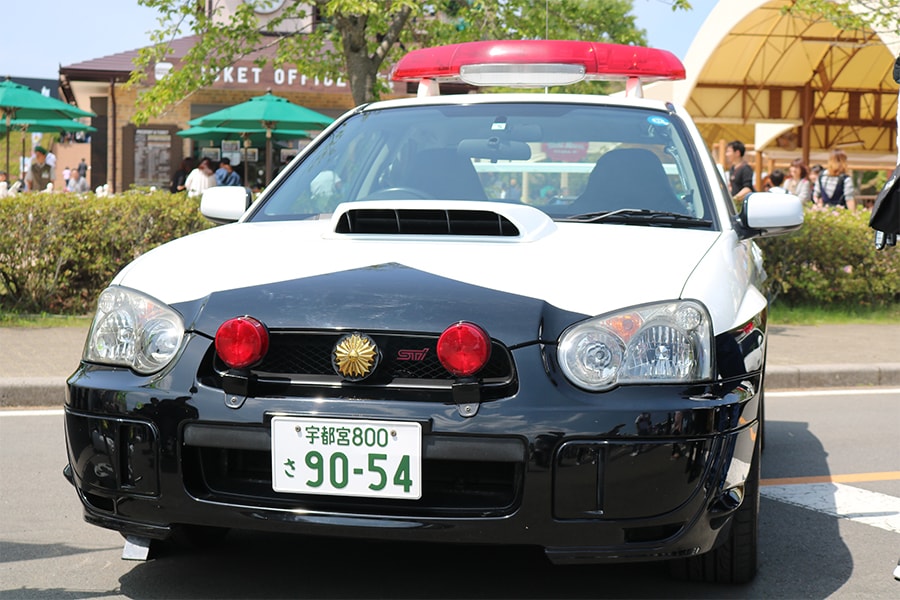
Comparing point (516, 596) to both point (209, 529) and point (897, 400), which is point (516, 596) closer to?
point (209, 529)

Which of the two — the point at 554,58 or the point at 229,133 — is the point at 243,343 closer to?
the point at 554,58

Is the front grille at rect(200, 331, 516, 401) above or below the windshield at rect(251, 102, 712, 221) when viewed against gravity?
below

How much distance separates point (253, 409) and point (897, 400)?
6.27m

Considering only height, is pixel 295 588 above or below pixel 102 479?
below

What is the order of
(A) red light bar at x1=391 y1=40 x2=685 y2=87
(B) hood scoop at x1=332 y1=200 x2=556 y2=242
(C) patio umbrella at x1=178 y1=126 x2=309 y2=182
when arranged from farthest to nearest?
(C) patio umbrella at x1=178 y1=126 x2=309 y2=182, (A) red light bar at x1=391 y1=40 x2=685 y2=87, (B) hood scoop at x1=332 y1=200 x2=556 y2=242

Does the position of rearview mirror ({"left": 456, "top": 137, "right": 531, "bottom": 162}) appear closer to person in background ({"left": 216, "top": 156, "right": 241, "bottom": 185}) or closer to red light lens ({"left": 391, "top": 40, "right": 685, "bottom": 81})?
red light lens ({"left": 391, "top": 40, "right": 685, "bottom": 81})

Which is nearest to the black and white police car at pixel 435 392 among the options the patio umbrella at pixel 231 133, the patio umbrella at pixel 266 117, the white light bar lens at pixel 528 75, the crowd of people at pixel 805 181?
the white light bar lens at pixel 528 75

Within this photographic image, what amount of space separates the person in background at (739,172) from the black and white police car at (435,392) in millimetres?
10427

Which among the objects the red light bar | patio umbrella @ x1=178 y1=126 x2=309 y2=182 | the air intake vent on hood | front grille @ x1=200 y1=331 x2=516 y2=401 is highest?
patio umbrella @ x1=178 y1=126 x2=309 y2=182

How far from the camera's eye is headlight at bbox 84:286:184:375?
3322 mm

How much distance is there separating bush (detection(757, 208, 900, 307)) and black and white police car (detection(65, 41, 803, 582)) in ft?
29.3

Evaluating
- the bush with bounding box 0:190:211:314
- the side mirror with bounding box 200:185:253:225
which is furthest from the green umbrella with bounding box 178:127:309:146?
the side mirror with bounding box 200:185:253:225

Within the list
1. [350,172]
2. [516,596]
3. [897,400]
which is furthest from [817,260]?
[516,596]

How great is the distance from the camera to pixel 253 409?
124 inches
